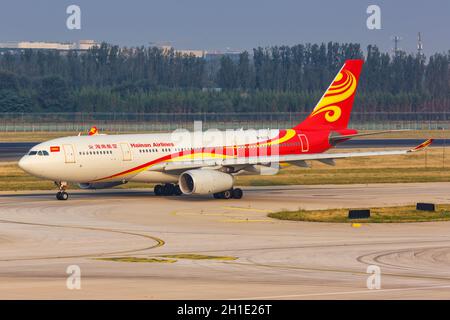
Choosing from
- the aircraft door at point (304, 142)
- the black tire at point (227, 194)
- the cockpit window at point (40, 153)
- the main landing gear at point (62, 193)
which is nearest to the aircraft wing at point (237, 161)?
the black tire at point (227, 194)

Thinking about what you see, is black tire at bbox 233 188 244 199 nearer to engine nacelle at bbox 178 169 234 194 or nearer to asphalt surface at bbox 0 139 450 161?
engine nacelle at bbox 178 169 234 194

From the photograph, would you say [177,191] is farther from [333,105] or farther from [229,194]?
[333,105]

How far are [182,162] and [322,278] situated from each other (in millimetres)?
34310

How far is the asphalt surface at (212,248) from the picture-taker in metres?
31.8

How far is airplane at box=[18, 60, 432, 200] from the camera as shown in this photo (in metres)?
65.1

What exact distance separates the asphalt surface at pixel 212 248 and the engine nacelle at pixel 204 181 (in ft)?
2.99

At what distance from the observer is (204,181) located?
2557 inches

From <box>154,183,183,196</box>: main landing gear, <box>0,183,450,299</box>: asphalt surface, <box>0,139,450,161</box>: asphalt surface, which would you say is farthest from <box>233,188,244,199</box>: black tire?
<box>0,139,450,161</box>: asphalt surface

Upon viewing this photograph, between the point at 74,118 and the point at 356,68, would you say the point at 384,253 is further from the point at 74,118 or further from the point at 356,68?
the point at 74,118

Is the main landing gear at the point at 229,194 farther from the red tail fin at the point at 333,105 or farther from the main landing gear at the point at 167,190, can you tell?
the red tail fin at the point at 333,105

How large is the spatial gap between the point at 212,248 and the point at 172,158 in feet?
81.7

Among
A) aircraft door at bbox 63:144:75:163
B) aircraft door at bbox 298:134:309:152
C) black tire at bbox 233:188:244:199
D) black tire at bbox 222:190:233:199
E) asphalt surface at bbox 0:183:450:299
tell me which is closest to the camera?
asphalt surface at bbox 0:183:450:299

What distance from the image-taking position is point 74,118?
539 ft

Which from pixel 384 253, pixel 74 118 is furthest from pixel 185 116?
pixel 384 253
